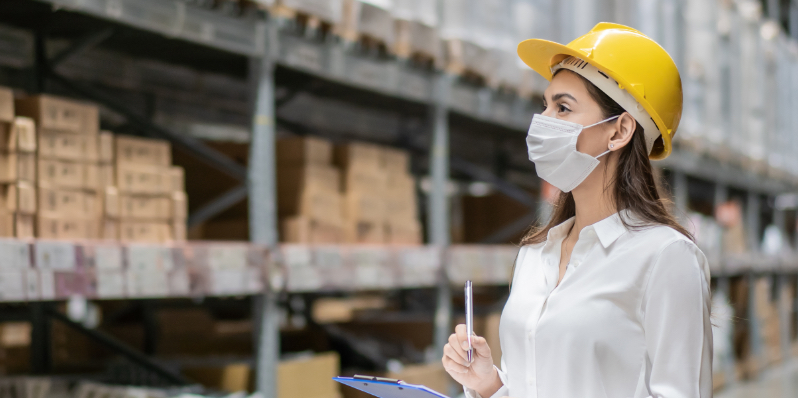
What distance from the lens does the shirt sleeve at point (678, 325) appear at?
147 cm

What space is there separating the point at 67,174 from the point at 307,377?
1.54 m

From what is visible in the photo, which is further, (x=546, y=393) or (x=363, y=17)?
(x=363, y=17)

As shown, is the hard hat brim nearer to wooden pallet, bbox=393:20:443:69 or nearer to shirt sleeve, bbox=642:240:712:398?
shirt sleeve, bbox=642:240:712:398

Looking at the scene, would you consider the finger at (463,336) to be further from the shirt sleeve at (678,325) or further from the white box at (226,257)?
the white box at (226,257)

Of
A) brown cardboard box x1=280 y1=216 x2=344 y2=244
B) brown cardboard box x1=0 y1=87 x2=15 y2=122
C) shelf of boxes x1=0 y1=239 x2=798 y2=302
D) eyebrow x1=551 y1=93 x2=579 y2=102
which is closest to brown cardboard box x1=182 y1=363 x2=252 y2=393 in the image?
shelf of boxes x1=0 y1=239 x2=798 y2=302

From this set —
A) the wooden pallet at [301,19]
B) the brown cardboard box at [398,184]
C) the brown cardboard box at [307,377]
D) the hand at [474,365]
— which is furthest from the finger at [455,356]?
the brown cardboard box at [398,184]

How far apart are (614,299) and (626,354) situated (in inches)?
4.5

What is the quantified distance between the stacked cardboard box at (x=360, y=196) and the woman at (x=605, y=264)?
222 centimetres

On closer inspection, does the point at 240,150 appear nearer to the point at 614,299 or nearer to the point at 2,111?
the point at 2,111

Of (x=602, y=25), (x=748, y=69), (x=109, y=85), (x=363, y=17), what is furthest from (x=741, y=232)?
(x=602, y=25)

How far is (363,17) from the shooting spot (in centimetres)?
391

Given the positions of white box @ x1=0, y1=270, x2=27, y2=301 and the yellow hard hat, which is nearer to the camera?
the yellow hard hat

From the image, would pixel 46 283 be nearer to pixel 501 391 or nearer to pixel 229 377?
pixel 229 377

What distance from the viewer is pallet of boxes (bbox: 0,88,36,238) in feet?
8.70
